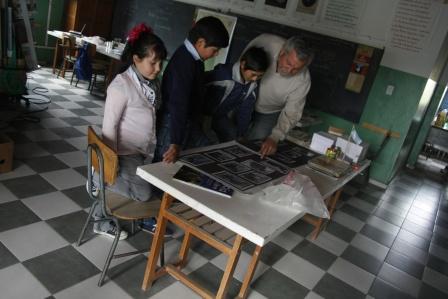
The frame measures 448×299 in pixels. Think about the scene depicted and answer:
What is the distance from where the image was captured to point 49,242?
83.5 inches

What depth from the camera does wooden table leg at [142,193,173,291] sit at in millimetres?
1757

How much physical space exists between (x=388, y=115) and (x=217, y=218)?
12.4 feet

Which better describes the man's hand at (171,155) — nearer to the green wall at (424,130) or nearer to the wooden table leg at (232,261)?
the wooden table leg at (232,261)

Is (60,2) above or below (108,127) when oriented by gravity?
above

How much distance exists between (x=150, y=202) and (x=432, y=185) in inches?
204

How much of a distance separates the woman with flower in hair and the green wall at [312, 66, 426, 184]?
3274 millimetres

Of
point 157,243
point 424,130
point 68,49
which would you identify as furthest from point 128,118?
point 424,130

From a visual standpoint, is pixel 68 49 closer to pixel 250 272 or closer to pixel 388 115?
pixel 388 115

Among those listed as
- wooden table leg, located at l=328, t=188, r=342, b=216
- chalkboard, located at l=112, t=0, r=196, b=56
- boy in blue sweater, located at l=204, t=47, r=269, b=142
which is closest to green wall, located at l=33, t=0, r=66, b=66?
chalkboard, located at l=112, t=0, r=196, b=56

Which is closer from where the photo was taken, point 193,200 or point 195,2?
point 193,200

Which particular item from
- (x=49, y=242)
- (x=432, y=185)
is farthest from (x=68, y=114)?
(x=432, y=185)

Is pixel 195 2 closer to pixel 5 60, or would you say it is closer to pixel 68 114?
pixel 68 114

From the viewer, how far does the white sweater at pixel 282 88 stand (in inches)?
107

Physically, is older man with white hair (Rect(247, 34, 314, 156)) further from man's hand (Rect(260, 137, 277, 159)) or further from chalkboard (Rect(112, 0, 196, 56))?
chalkboard (Rect(112, 0, 196, 56))
